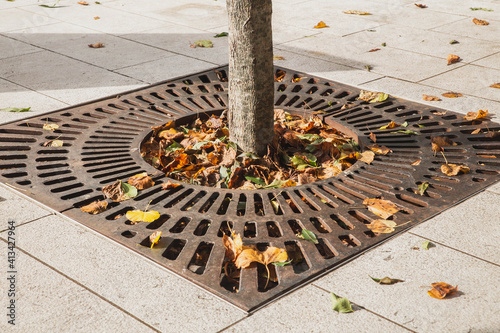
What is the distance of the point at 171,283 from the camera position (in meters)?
2.24

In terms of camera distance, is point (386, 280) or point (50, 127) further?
point (50, 127)

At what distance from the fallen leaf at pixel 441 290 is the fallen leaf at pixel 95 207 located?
152 centimetres

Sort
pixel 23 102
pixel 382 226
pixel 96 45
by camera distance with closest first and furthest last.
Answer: pixel 382 226
pixel 23 102
pixel 96 45

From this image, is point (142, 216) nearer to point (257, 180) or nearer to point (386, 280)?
point (257, 180)

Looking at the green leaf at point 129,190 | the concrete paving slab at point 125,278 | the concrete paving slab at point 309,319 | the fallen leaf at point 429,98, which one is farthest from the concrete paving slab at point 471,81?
the concrete paving slab at point 125,278

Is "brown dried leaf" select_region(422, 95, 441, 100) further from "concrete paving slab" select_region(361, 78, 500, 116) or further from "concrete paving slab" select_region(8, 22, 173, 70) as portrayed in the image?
"concrete paving slab" select_region(8, 22, 173, 70)

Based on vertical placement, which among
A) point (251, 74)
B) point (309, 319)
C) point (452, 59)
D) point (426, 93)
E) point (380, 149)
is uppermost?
point (251, 74)

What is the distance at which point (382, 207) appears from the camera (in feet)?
9.11

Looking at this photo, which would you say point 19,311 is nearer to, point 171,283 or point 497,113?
point 171,283

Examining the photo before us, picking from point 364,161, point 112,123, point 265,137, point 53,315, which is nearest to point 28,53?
point 112,123

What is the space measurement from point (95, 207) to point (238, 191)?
70cm

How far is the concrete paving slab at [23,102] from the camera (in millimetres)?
3846

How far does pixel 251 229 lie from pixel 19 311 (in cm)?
104

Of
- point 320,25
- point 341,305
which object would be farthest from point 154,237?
point 320,25
